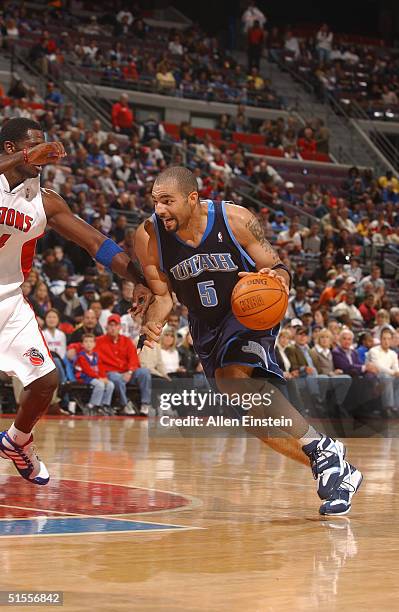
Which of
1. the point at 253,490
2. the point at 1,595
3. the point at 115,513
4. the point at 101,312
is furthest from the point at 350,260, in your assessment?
the point at 1,595

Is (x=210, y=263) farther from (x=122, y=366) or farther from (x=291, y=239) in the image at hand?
(x=291, y=239)

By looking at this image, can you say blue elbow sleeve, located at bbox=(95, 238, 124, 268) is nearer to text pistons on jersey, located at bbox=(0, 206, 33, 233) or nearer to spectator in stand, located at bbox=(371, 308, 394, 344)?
text pistons on jersey, located at bbox=(0, 206, 33, 233)

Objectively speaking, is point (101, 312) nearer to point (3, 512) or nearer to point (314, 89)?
point (3, 512)

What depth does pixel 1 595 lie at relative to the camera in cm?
381

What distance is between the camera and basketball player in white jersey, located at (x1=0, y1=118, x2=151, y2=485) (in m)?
6.52

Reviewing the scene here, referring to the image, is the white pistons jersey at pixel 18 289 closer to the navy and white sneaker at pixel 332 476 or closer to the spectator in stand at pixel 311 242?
the navy and white sneaker at pixel 332 476

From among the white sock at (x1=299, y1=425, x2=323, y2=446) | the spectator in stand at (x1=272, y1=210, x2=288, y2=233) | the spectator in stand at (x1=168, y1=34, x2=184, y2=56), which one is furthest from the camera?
the spectator in stand at (x1=168, y1=34, x2=184, y2=56)

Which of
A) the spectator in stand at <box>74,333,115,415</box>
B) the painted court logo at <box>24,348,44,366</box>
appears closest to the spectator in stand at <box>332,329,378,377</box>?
the spectator in stand at <box>74,333,115,415</box>

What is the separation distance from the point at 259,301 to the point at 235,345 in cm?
58

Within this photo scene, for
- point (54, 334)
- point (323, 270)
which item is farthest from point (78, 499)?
point (323, 270)

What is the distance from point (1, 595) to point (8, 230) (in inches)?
120

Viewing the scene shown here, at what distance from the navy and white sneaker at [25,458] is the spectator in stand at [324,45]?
27.3 meters

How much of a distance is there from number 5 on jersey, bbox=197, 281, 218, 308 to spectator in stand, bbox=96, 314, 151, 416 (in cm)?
843

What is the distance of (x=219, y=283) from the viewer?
21.4ft
